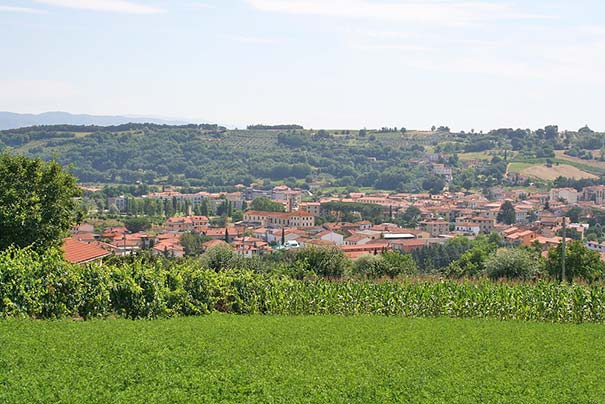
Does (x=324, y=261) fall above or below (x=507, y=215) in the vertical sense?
above

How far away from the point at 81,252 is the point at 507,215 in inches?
4405

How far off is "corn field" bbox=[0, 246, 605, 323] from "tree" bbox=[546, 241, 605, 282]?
584 inches

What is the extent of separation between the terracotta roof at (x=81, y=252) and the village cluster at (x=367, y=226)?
3171 centimetres

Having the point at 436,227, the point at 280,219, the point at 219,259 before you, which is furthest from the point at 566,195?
the point at 219,259

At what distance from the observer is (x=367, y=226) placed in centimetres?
12150

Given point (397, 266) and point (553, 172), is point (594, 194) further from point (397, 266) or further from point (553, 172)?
point (397, 266)

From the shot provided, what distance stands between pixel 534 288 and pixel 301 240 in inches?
2949

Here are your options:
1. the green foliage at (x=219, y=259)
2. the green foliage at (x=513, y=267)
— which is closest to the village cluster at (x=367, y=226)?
the green foliage at (x=219, y=259)

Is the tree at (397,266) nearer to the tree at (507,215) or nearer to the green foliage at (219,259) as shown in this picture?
the green foliage at (219,259)

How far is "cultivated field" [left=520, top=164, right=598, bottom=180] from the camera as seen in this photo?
182 m

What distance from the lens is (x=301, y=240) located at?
3858 inches

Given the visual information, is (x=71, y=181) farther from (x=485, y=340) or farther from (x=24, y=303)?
(x=485, y=340)

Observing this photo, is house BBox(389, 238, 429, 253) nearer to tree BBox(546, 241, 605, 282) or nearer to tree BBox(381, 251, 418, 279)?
tree BBox(546, 241, 605, 282)

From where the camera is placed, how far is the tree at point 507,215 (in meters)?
134
